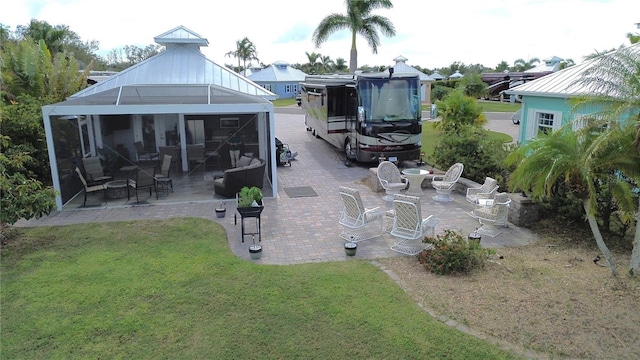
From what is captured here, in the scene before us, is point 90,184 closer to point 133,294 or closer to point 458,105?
point 133,294

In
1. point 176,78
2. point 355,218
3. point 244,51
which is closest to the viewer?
point 355,218

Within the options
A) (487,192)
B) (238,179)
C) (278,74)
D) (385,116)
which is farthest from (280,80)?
(487,192)

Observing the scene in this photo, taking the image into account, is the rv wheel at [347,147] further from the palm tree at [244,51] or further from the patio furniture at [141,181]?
the palm tree at [244,51]

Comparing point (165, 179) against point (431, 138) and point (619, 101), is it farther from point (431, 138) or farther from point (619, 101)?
point (431, 138)

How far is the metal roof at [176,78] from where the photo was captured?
42.3ft

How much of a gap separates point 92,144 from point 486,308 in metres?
12.0

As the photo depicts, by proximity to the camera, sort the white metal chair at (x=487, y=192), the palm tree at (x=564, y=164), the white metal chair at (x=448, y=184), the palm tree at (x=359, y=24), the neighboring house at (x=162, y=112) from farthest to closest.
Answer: the palm tree at (x=359, y=24) < the white metal chair at (x=448, y=184) < the neighboring house at (x=162, y=112) < the white metal chair at (x=487, y=192) < the palm tree at (x=564, y=164)

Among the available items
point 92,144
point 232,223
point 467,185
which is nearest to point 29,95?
point 92,144

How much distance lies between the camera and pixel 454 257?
7203 millimetres

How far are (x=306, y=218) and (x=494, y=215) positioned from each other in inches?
163

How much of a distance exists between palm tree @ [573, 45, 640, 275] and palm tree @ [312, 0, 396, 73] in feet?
76.0

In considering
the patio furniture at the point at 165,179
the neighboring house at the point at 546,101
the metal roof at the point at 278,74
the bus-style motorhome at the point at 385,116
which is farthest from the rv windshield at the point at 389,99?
the metal roof at the point at 278,74

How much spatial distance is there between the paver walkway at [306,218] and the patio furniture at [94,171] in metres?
1.20

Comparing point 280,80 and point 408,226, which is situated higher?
point 280,80
